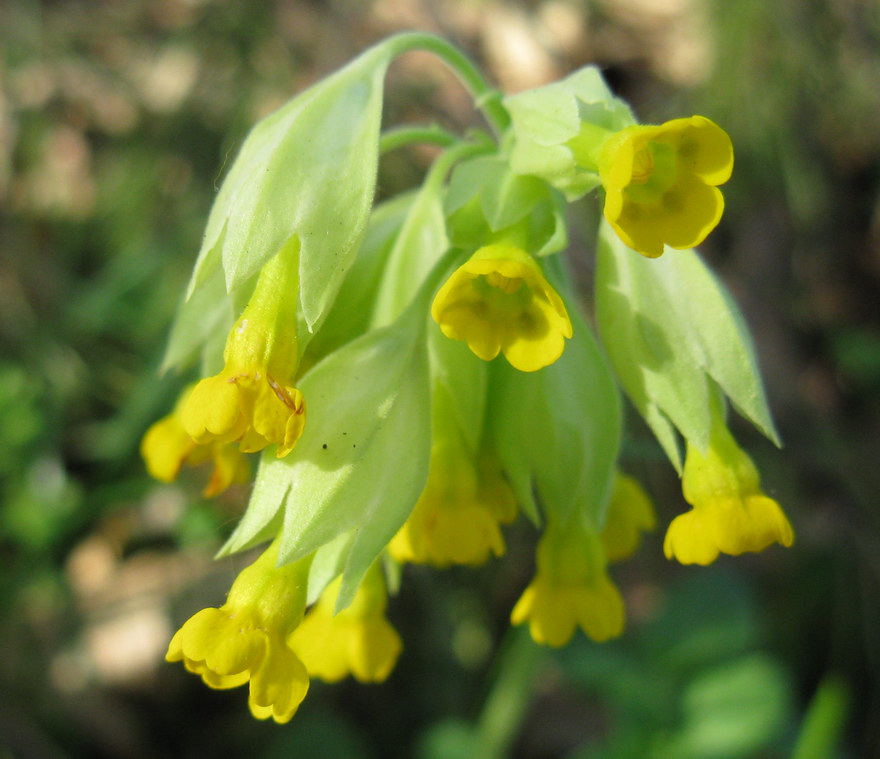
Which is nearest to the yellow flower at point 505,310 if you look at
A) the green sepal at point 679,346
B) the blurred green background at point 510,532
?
the green sepal at point 679,346

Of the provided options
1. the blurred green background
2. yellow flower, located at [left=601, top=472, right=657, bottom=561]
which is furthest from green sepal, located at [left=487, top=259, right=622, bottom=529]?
the blurred green background

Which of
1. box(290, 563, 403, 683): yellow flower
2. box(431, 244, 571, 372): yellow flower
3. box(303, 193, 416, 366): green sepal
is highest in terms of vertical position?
box(431, 244, 571, 372): yellow flower

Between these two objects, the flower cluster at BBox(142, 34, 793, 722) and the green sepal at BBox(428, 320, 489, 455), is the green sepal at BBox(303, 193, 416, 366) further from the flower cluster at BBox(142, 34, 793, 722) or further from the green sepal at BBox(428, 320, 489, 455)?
the green sepal at BBox(428, 320, 489, 455)

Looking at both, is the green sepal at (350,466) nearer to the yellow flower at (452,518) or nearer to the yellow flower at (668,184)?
the yellow flower at (452,518)

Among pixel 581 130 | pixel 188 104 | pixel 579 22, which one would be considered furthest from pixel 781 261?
pixel 581 130

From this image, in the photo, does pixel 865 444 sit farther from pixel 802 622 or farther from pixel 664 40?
pixel 664 40

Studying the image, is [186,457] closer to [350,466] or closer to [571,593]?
[350,466]
